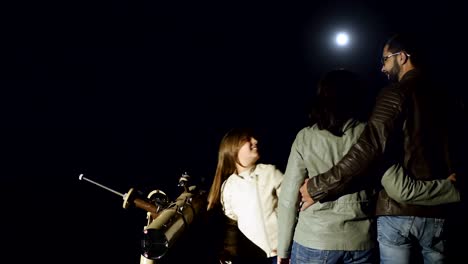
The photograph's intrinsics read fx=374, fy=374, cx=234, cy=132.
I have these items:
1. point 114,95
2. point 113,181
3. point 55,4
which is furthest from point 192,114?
point 55,4

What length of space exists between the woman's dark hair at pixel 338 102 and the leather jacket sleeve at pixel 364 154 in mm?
104

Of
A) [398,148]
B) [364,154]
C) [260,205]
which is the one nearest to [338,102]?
[364,154]

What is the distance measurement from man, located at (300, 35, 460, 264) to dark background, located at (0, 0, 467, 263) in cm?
466

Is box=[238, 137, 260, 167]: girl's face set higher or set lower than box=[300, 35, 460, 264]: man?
higher

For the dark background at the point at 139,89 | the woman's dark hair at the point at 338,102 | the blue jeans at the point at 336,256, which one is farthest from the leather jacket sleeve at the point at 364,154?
the dark background at the point at 139,89

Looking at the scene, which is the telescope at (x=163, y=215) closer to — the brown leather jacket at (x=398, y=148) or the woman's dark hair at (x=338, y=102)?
the brown leather jacket at (x=398, y=148)

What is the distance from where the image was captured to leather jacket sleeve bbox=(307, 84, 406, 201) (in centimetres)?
192

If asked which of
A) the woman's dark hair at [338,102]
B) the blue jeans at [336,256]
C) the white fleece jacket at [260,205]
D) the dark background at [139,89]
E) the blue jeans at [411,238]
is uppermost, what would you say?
the dark background at [139,89]

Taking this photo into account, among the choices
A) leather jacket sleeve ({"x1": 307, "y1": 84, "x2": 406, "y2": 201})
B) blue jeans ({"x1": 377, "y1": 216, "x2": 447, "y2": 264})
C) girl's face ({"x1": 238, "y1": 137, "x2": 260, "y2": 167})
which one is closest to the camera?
leather jacket sleeve ({"x1": 307, "y1": 84, "x2": 406, "y2": 201})

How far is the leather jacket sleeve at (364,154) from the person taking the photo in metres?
1.92

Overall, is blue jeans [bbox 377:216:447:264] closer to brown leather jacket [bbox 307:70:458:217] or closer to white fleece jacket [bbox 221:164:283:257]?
brown leather jacket [bbox 307:70:458:217]

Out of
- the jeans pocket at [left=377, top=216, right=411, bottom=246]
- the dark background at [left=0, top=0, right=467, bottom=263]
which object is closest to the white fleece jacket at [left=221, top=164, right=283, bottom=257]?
the jeans pocket at [left=377, top=216, right=411, bottom=246]

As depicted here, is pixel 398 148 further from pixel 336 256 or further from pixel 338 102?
pixel 336 256

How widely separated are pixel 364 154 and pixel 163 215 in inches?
41.3
